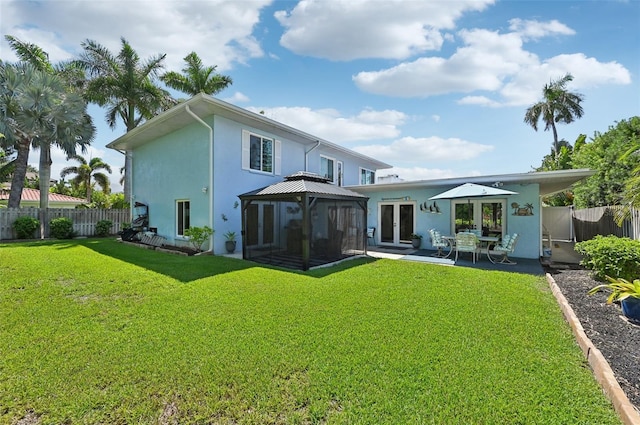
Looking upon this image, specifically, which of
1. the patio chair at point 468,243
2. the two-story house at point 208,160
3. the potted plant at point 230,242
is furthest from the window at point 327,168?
the patio chair at point 468,243

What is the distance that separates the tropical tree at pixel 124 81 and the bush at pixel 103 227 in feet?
7.27

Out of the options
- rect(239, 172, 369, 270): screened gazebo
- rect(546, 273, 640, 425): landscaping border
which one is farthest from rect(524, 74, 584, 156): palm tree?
rect(546, 273, 640, 425): landscaping border

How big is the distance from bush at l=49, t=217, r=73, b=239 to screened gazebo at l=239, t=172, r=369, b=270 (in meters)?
10.4

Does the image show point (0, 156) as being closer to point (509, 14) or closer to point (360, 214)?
point (360, 214)

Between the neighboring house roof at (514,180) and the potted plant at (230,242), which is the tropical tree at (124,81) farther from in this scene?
the neighboring house roof at (514,180)

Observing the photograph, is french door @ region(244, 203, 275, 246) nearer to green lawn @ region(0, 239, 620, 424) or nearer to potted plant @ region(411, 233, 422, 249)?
green lawn @ region(0, 239, 620, 424)

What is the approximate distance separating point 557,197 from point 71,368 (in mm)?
30652

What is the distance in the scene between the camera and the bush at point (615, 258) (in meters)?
5.78

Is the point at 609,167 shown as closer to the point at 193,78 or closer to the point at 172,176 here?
the point at 172,176

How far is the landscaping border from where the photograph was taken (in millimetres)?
2297

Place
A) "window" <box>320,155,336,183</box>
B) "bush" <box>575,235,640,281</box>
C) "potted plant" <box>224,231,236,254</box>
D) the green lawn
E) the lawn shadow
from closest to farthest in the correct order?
the green lawn
"bush" <box>575,235,640,281</box>
the lawn shadow
"potted plant" <box>224,231,236,254</box>
"window" <box>320,155,336,183</box>

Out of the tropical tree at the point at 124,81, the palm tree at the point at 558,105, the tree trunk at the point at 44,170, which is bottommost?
the tree trunk at the point at 44,170

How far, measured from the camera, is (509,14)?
737 centimetres

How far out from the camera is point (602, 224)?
→ 12.7 m
